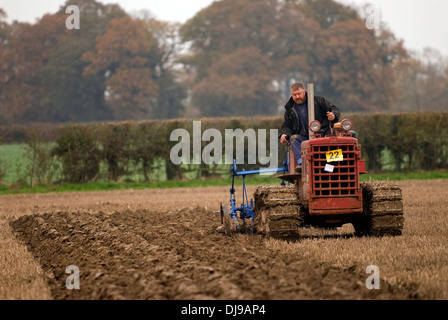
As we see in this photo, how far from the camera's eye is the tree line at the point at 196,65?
61781mm

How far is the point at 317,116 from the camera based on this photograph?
10773 mm

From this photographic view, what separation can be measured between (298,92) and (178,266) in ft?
13.1

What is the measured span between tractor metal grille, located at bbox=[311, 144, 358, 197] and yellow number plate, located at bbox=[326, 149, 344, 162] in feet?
0.21

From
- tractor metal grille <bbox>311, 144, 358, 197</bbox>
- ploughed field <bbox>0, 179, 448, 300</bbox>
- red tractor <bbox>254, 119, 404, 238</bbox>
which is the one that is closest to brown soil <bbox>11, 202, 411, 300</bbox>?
ploughed field <bbox>0, 179, 448, 300</bbox>

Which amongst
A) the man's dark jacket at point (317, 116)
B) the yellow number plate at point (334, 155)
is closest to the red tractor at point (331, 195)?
the yellow number plate at point (334, 155)

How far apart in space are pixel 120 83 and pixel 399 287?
5611 cm

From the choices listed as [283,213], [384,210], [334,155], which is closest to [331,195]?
[334,155]

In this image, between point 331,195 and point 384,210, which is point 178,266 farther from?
point 384,210

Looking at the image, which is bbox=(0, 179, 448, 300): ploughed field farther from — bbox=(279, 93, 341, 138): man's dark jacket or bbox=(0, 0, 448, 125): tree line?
bbox=(0, 0, 448, 125): tree line

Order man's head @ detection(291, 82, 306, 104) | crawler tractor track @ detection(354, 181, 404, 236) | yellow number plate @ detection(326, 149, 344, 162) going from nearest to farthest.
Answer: yellow number plate @ detection(326, 149, 344, 162) → crawler tractor track @ detection(354, 181, 404, 236) → man's head @ detection(291, 82, 306, 104)

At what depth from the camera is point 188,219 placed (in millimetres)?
13867

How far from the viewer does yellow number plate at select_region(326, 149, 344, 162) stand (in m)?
9.86

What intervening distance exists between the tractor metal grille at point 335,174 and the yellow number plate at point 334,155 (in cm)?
6

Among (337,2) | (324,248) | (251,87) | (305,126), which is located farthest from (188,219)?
(337,2)
